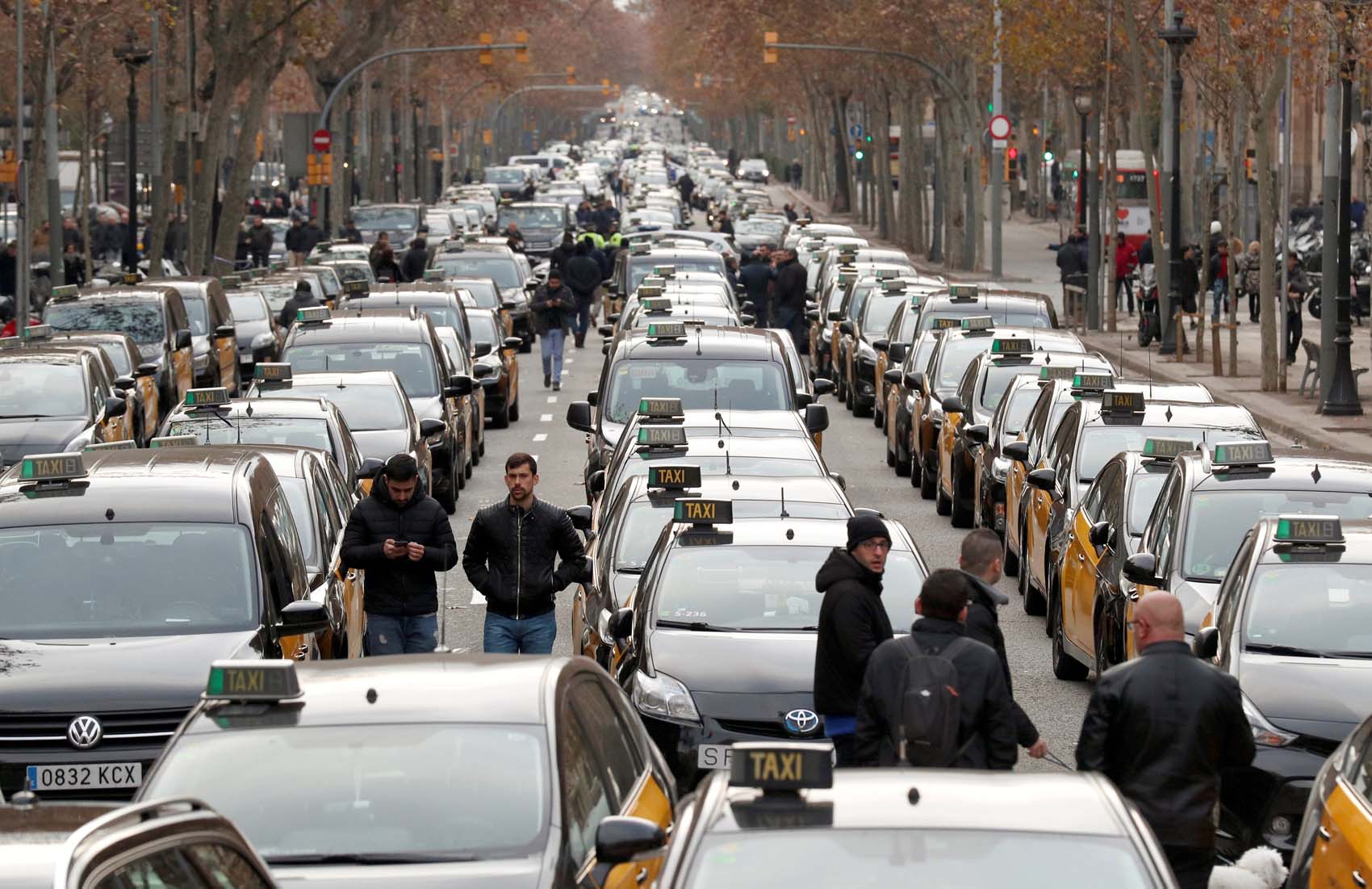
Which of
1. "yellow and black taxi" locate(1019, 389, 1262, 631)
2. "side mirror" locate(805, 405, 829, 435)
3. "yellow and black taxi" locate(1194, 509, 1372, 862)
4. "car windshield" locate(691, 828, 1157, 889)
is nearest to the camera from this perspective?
"car windshield" locate(691, 828, 1157, 889)

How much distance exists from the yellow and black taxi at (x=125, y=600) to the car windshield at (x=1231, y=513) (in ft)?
15.0

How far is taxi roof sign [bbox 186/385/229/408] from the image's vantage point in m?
18.6

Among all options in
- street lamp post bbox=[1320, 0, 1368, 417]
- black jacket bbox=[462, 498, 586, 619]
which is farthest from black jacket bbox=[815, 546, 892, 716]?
street lamp post bbox=[1320, 0, 1368, 417]

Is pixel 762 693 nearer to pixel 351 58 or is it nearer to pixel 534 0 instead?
pixel 351 58

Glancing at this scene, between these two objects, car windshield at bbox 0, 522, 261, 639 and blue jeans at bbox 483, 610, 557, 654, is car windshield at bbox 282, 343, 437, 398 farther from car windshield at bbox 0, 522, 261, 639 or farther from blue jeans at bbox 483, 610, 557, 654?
car windshield at bbox 0, 522, 261, 639

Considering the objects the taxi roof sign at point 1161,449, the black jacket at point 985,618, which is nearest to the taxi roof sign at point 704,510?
the black jacket at point 985,618

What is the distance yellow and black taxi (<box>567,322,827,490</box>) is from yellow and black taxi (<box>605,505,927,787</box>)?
24.9 feet

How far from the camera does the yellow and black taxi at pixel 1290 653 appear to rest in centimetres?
988

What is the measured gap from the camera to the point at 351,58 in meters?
70.4

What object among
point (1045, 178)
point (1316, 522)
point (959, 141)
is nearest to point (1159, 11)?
point (959, 141)

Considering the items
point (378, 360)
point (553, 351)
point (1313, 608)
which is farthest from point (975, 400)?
point (553, 351)

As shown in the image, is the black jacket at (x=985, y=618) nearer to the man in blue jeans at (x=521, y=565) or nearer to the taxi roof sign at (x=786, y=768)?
the taxi roof sign at (x=786, y=768)

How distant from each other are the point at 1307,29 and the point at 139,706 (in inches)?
991

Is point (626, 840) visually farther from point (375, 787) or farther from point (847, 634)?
point (847, 634)
